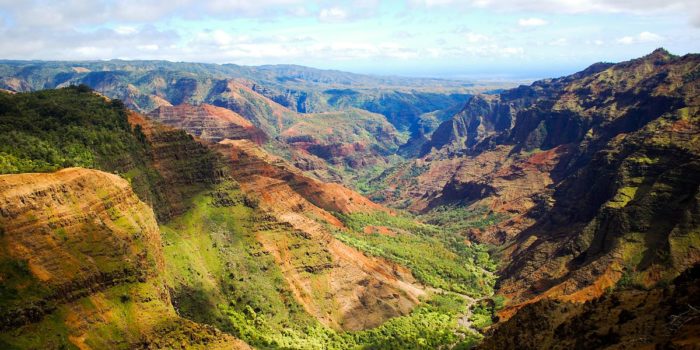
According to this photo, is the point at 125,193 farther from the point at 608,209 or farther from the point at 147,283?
the point at 608,209

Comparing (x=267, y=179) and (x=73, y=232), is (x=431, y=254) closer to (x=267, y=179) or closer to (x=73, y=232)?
(x=267, y=179)

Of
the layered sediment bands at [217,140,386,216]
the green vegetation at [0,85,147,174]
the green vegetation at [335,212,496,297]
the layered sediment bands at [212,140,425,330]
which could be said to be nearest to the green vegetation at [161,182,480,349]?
the layered sediment bands at [212,140,425,330]

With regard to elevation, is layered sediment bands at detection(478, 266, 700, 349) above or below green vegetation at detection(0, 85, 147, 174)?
below

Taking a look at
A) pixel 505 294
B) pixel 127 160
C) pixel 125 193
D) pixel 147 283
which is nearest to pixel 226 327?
pixel 147 283

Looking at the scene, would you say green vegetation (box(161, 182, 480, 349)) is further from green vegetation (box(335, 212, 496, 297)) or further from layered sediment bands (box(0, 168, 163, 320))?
green vegetation (box(335, 212, 496, 297))

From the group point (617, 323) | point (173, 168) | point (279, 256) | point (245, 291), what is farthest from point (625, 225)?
point (173, 168)
